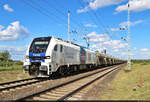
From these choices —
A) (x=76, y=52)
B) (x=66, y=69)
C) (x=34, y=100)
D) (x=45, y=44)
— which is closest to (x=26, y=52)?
(x=45, y=44)

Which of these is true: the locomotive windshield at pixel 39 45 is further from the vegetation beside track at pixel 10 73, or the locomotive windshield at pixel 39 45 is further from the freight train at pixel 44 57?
the vegetation beside track at pixel 10 73

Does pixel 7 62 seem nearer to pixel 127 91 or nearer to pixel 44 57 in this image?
pixel 44 57

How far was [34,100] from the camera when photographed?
22.6 ft

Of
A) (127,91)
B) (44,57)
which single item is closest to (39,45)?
(44,57)

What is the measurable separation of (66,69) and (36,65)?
416 centimetres

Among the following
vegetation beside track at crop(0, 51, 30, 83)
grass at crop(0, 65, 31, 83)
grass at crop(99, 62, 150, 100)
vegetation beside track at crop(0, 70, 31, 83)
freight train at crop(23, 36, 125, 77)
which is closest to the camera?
grass at crop(99, 62, 150, 100)

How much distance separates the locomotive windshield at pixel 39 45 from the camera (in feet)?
45.8

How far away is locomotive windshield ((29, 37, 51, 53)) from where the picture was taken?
45.8 feet

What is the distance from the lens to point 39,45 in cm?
1438

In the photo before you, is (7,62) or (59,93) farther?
(7,62)

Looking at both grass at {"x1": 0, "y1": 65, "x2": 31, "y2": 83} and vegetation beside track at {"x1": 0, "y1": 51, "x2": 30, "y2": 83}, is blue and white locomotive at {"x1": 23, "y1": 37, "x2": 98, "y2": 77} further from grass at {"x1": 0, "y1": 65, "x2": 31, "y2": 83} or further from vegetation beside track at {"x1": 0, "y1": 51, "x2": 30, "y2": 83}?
vegetation beside track at {"x1": 0, "y1": 51, "x2": 30, "y2": 83}

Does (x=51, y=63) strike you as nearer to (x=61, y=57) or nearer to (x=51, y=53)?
(x=51, y=53)

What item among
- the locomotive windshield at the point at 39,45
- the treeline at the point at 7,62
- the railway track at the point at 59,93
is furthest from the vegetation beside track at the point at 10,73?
the railway track at the point at 59,93

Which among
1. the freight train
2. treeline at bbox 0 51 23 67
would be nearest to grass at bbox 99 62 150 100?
the freight train
